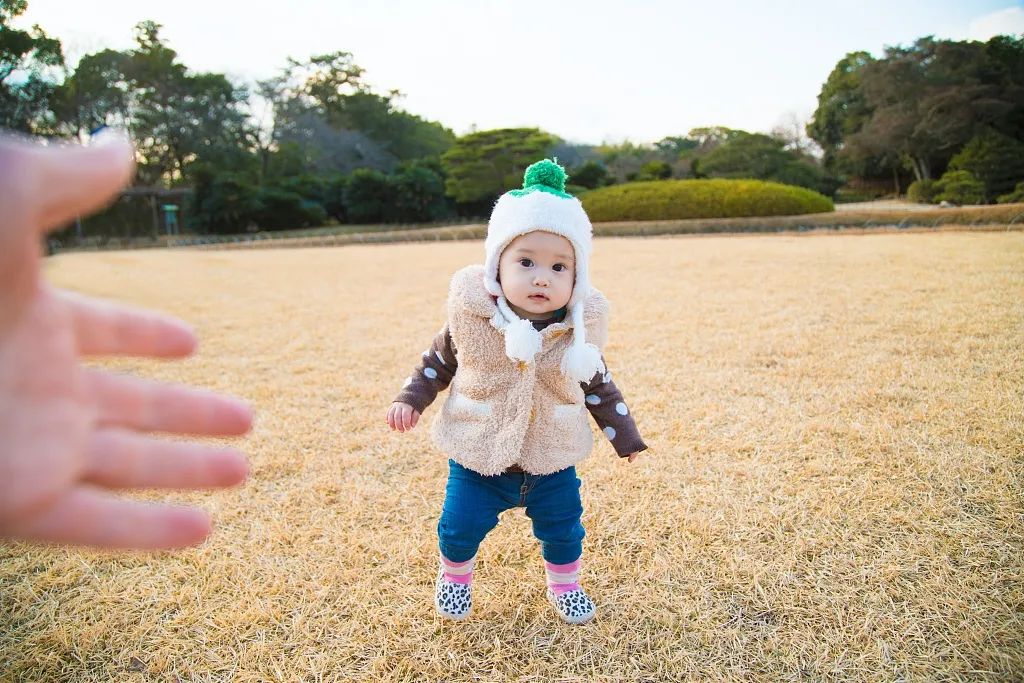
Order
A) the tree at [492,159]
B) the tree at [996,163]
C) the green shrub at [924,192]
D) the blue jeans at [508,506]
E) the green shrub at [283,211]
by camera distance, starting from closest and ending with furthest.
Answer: the blue jeans at [508,506]
the tree at [996,163]
the green shrub at [924,192]
the green shrub at [283,211]
the tree at [492,159]

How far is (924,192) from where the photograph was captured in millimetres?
17516

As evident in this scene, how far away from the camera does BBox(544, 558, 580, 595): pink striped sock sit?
5.16 feet

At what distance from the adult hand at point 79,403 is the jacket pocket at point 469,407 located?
0.95 meters

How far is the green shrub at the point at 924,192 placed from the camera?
17.2 meters

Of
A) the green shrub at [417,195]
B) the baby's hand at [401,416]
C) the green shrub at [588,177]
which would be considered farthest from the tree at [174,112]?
the baby's hand at [401,416]

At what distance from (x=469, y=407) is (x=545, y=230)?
1.61ft

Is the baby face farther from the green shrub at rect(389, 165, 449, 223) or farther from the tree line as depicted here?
the green shrub at rect(389, 165, 449, 223)

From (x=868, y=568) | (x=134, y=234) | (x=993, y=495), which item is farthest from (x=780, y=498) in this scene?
(x=134, y=234)

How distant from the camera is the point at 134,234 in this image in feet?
51.7

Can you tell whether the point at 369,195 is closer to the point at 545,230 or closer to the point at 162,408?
the point at 545,230

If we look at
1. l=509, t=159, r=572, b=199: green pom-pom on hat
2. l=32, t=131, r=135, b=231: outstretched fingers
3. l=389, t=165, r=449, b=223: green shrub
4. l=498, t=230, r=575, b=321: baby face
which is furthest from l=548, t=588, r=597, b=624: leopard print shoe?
l=389, t=165, r=449, b=223: green shrub

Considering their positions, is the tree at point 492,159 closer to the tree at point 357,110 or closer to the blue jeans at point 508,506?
the tree at point 357,110

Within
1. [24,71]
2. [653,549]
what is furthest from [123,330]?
[24,71]

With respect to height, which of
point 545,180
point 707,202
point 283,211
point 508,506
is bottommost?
point 508,506
